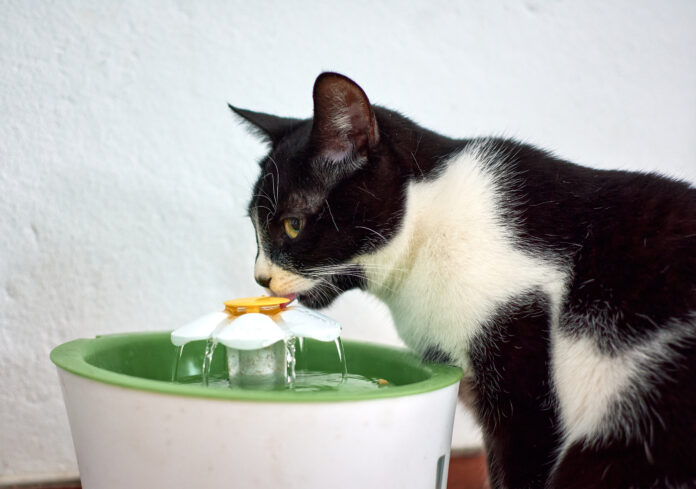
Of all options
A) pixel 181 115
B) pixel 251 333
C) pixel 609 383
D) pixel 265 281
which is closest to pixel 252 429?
pixel 251 333

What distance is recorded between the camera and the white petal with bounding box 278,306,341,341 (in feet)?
2.12

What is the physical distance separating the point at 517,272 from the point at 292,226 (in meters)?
0.31

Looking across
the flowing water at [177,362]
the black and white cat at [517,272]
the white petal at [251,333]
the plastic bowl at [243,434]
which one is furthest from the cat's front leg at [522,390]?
the flowing water at [177,362]

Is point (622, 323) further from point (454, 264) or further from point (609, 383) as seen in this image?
point (454, 264)

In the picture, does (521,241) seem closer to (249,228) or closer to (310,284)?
(310,284)

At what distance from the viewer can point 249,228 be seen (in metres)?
1.13

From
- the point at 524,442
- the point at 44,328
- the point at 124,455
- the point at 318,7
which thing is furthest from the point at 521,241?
the point at 44,328

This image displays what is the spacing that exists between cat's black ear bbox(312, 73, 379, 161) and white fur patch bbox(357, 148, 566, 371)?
0.10 metres

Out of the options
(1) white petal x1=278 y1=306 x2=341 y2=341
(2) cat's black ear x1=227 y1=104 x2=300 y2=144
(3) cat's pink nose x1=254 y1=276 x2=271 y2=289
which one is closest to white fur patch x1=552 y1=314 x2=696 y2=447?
(1) white petal x1=278 y1=306 x2=341 y2=341

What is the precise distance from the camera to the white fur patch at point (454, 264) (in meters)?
0.68

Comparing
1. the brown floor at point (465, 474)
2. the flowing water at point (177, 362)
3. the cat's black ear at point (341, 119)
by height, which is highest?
the cat's black ear at point (341, 119)

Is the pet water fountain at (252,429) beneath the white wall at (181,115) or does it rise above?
beneath

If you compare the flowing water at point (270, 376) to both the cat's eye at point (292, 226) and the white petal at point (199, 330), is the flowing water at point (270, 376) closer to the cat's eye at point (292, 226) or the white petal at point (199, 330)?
the white petal at point (199, 330)

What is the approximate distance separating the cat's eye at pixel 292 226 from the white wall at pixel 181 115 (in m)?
0.36
